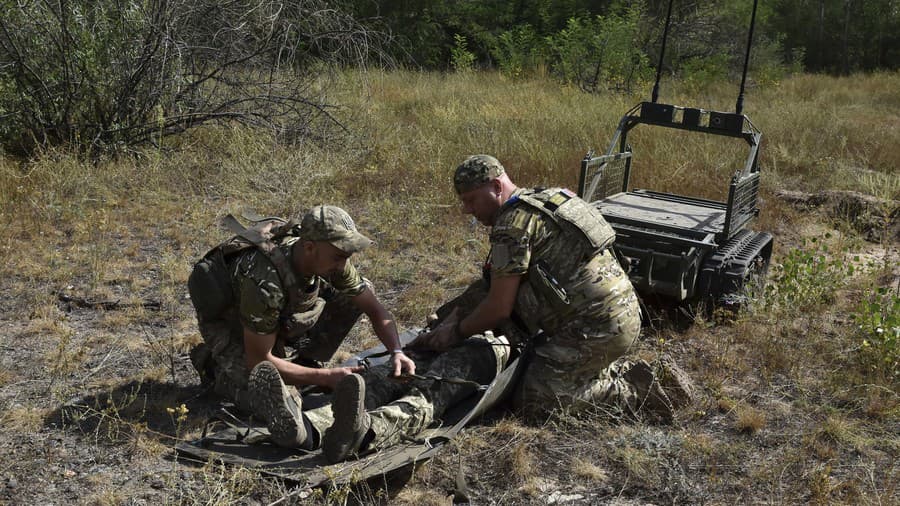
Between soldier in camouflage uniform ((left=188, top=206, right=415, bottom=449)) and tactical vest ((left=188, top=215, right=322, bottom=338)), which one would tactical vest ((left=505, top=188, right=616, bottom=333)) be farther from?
tactical vest ((left=188, top=215, right=322, bottom=338))

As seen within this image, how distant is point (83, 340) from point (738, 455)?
365 cm

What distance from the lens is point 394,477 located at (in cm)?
342

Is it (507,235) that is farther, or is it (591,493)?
(507,235)

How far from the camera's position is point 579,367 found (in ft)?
12.9

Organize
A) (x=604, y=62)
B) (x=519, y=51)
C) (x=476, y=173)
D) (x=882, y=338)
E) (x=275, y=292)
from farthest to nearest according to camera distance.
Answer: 1. (x=519, y=51)
2. (x=604, y=62)
3. (x=882, y=338)
4. (x=476, y=173)
5. (x=275, y=292)

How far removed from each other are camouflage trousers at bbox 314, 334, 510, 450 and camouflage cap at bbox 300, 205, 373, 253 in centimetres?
73

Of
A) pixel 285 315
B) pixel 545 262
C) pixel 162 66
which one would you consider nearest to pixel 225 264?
pixel 285 315

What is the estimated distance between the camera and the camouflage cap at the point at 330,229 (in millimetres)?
3355

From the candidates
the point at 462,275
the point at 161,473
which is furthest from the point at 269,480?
the point at 462,275

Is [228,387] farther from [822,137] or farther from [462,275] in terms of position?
[822,137]

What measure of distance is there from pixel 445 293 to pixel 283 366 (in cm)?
234

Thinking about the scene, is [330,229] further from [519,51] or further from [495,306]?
[519,51]

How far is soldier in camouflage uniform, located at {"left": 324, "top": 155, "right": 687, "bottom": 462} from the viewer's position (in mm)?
3834

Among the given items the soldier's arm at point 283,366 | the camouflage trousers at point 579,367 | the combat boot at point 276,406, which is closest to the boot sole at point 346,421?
the combat boot at point 276,406
